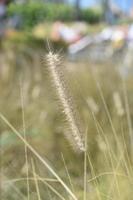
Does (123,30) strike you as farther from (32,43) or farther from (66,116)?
(66,116)

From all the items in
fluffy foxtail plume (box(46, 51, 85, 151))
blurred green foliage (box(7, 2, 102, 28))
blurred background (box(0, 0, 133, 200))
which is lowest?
blurred green foliage (box(7, 2, 102, 28))

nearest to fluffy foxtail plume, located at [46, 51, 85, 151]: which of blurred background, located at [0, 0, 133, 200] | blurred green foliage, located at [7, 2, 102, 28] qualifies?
blurred background, located at [0, 0, 133, 200]

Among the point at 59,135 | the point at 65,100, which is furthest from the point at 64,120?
the point at 59,135

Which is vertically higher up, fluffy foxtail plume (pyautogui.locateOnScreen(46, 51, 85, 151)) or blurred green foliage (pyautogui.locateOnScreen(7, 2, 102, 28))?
fluffy foxtail plume (pyautogui.locateOnScreen(46, 51, 85, 151))

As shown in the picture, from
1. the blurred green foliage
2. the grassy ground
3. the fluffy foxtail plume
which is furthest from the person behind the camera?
the blurred green foliage

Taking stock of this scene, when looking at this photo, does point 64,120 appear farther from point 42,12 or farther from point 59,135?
point 42,12

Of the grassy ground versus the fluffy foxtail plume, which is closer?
the fluffy foxtail plume

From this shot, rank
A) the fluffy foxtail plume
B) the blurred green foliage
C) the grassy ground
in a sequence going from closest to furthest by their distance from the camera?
the fluffy foxtail plume, the grassy ground, the blurred green foliage

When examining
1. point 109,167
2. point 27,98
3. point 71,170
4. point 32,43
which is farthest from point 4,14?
point 109,167

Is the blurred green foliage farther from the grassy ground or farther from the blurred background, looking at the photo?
Answer: the grassy ground
